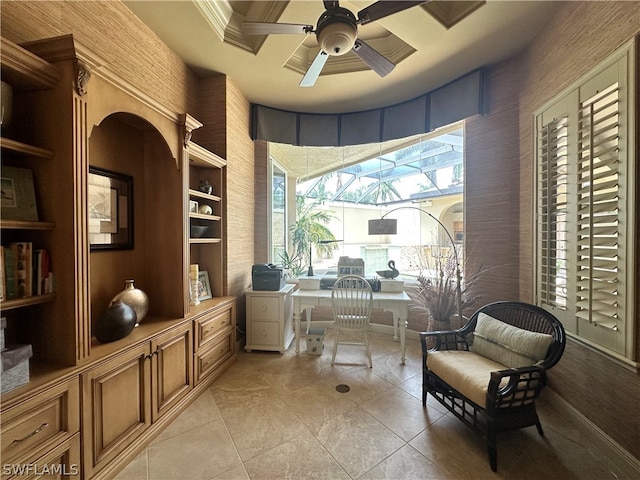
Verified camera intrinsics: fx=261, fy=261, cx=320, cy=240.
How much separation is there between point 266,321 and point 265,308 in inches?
6.2

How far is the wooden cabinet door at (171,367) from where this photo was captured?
6.04 ft

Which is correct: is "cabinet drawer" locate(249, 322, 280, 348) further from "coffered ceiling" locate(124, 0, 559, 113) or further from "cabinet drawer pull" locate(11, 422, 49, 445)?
"coffered ceiling" locate(124, 0, 559, 113)

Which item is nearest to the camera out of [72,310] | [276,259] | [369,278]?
[72,310]

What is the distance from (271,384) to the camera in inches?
97.0

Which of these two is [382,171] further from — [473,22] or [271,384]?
[271,384]

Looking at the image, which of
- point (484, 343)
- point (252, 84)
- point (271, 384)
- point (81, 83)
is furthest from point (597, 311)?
point (252, 84)

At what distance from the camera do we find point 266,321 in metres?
3.11

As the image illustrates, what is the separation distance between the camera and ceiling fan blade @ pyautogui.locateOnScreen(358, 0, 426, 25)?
4.93ft

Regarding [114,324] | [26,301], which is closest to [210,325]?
[114,324]

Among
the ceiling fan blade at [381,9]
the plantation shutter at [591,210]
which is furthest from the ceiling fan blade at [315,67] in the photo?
the plantation shutter at [591,210]

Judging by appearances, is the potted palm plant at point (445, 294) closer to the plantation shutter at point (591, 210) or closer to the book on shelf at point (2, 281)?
the plantation shutter at point (591, 210)

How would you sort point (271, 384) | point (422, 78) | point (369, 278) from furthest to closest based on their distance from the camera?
point (369, 278) < point (422, 78) < point (271, 384)

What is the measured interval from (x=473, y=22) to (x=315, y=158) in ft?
8.83

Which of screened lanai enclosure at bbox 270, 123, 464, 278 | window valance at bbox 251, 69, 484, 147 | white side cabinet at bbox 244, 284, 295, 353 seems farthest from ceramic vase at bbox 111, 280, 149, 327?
window valance at bbox 251, 69, 484, 147
